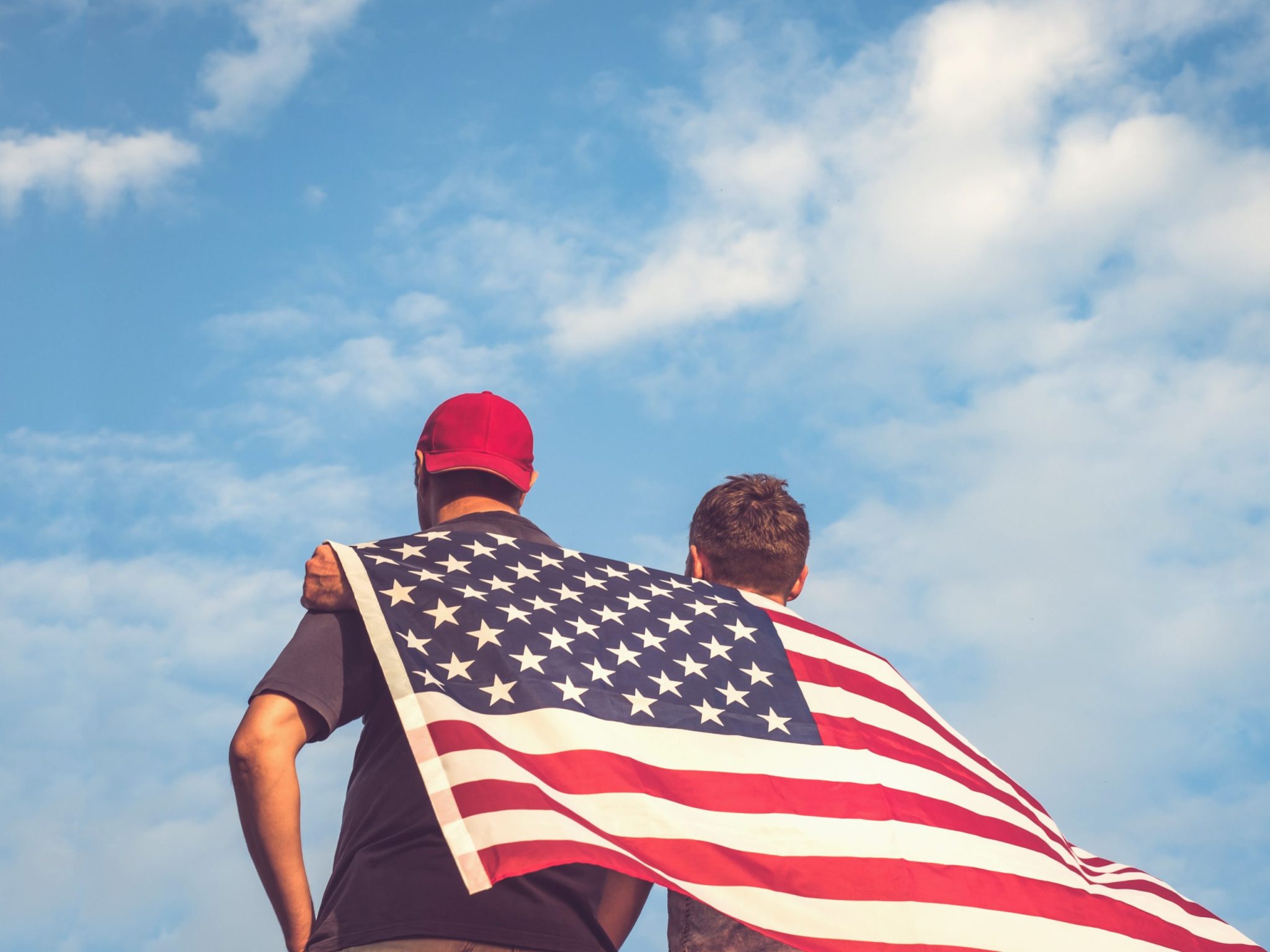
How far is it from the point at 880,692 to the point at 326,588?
2727mm

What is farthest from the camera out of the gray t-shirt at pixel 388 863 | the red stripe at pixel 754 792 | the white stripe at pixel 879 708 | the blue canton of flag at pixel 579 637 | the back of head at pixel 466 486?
the white stripe at pixel 879 708

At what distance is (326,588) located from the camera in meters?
4.54

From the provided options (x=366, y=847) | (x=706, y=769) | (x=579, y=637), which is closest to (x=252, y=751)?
(x=366, y=847)

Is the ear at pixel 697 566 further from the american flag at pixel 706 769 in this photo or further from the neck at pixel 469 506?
the neck at pixel 469 506

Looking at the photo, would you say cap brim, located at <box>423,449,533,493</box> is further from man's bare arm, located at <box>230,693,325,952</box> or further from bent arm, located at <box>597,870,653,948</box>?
bent arm, located at <box>597,870,653,948</box>

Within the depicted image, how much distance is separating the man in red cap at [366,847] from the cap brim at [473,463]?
0.71 meters

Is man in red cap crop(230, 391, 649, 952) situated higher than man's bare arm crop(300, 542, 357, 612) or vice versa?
man's bare arm crop(300, 542, 357, 612)

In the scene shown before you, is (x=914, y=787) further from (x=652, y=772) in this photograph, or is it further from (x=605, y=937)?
(x=605, y=937)

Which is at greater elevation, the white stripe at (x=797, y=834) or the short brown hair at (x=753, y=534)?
the short brown hair at (x=753, y=534)

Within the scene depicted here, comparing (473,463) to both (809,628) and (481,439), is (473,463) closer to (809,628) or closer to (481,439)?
(481,439)

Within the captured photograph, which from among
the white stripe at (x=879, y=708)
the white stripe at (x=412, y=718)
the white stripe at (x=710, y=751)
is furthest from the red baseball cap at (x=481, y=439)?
the white stripe at (x=879, y=708)

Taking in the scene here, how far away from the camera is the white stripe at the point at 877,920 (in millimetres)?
4367

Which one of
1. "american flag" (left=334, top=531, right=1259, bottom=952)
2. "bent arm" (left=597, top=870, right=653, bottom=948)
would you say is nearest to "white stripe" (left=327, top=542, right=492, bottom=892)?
"american flag" (left=334, top=531, right=1259, bottom=952)

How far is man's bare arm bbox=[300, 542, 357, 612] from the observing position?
4.51 m
